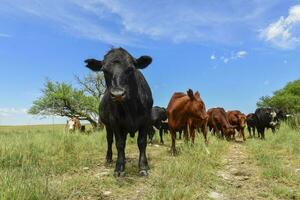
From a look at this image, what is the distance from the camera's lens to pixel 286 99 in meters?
59.1

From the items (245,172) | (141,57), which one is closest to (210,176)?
(245,172)

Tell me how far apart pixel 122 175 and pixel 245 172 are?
226cm

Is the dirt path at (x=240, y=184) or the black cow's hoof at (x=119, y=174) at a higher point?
the black cow's hoof at (x=119, y=174)

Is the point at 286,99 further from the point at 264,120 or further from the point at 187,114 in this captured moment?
the point at 187,114

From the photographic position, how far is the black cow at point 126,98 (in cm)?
649

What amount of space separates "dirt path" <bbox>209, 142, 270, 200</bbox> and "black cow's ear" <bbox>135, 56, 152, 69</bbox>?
2436mm

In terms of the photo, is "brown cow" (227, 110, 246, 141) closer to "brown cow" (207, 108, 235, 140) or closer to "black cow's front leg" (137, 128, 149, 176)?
"brown cow" (207, 108, 235, 140)

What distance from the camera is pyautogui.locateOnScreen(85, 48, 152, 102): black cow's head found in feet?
19.8

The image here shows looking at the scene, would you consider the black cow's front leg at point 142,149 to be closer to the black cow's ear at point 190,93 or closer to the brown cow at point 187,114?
the brown cow at point 187,114

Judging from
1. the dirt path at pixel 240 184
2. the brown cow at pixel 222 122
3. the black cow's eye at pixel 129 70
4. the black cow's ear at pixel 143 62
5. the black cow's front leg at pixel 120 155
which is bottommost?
the dirt path at pixel 240 184

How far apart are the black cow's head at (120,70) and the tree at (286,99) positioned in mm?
51441

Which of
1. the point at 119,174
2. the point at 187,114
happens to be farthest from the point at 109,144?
the point at 187,114

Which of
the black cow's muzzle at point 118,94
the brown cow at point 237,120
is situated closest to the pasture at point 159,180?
the black cow's muzzle at point 118,94

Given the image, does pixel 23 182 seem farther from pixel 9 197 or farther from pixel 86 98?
pixel 86 98
